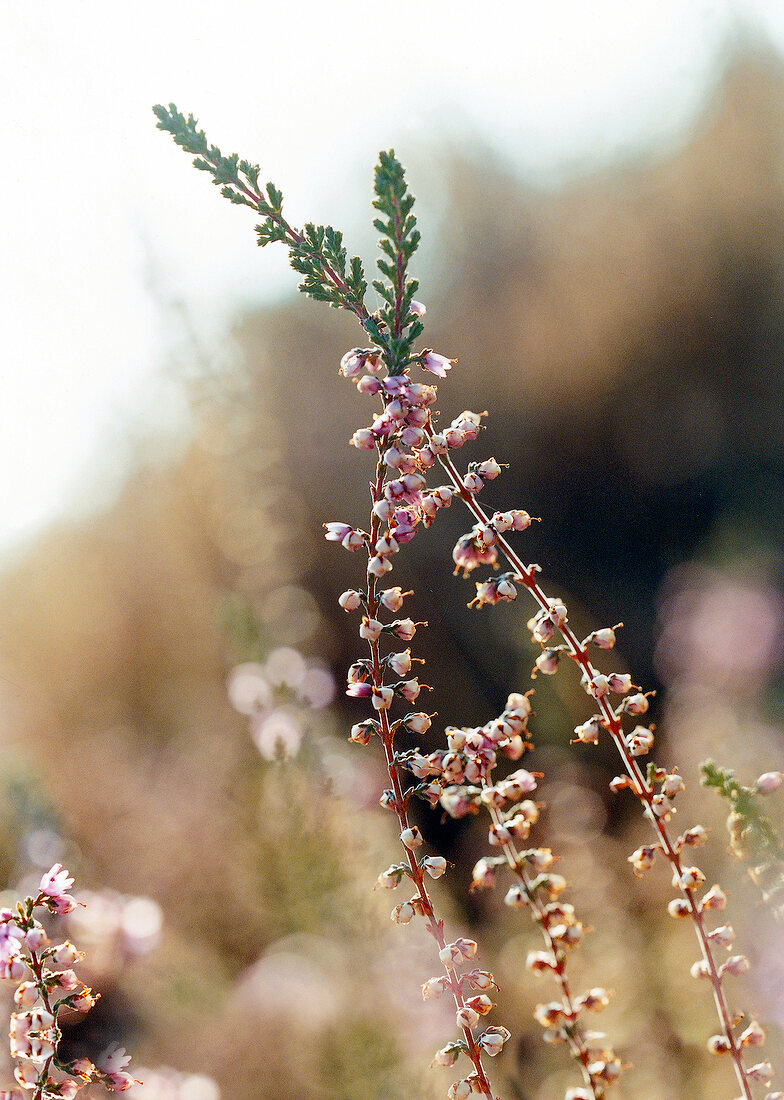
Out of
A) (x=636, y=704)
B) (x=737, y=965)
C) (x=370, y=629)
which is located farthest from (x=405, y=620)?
(x=737, y=965)

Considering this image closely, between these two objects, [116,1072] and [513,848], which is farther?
[116,1072]

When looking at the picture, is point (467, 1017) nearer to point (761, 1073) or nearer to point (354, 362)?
point (761, 1073)

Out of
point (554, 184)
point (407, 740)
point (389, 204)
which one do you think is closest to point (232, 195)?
point (389, 204)

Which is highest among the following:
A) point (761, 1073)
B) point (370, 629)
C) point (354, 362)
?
point (354, 362)

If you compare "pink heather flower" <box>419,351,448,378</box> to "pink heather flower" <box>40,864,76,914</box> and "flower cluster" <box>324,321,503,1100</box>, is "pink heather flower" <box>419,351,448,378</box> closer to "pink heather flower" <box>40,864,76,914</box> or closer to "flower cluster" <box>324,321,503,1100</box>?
"flower cluster" <box>324,321,503,1100</box>

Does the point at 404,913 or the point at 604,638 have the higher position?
the point at 604,638

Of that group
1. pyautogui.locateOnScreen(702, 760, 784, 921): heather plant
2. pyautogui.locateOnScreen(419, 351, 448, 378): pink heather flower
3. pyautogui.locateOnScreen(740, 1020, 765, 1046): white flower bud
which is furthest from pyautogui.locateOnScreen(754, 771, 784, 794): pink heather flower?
pyautogui.locateOnScreen(419, 351, 448, 378): pink heather flower
